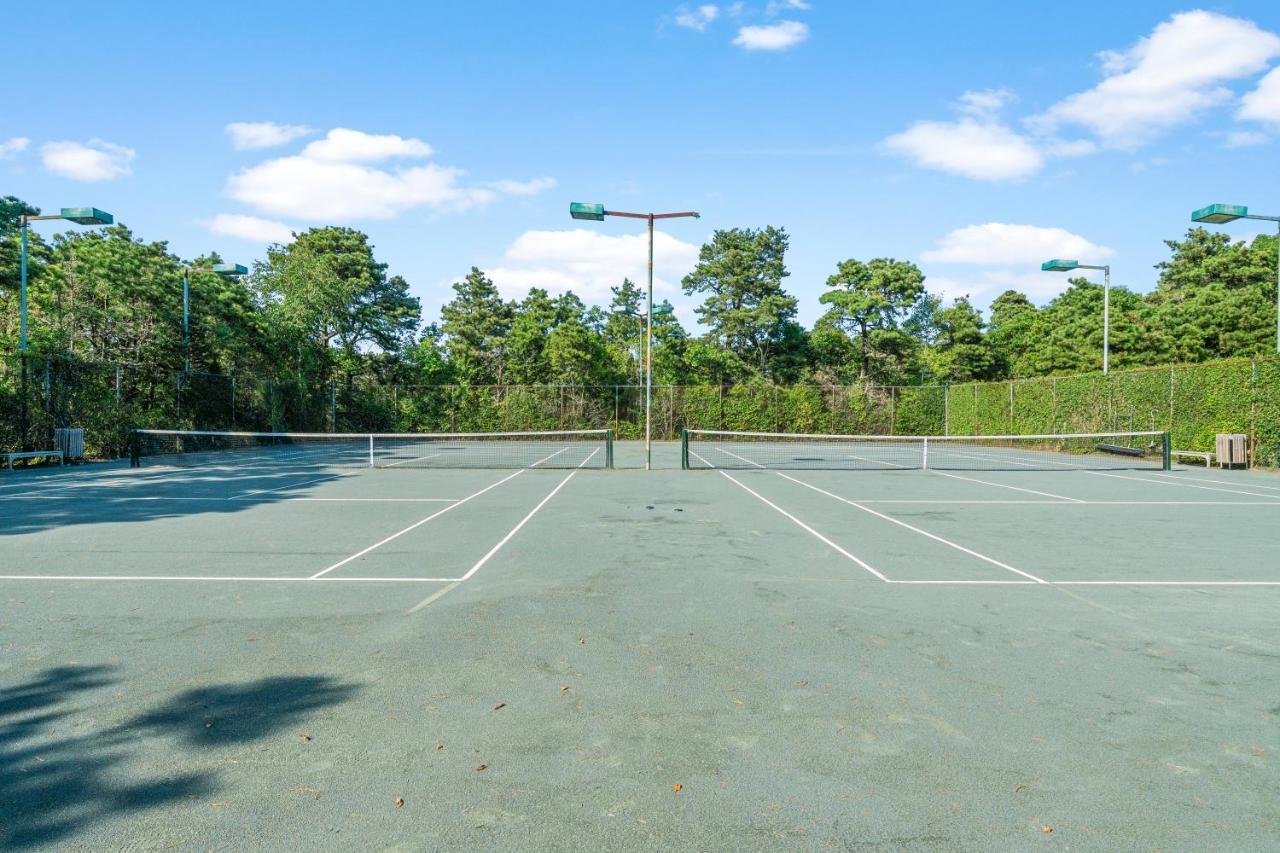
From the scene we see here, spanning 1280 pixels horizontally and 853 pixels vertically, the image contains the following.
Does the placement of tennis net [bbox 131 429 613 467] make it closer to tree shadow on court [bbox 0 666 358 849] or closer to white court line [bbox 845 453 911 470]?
white court line [bbox 845 453 911 470]

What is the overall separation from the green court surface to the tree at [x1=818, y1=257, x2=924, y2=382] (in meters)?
40.1

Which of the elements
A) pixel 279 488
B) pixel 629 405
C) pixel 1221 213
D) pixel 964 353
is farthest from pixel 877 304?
pixel 279 488

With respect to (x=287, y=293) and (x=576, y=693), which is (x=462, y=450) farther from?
(x=576, y=693)

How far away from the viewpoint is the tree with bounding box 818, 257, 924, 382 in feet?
156

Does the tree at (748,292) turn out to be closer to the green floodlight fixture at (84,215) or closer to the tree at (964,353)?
the tree at (964,353)

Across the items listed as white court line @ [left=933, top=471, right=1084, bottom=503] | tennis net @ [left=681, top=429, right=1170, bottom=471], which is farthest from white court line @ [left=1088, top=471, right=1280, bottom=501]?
white court line @ [left=933, top=471, right=1084, bottom=503]

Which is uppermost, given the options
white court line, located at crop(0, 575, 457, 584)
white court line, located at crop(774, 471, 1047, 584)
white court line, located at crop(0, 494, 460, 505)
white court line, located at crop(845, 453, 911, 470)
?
white court line, located at crop(845, 453, 911, 470)

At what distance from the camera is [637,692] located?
420cm

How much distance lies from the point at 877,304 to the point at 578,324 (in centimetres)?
1951

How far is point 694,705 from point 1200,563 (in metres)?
6.78

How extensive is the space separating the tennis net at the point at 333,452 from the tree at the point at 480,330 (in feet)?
67.0

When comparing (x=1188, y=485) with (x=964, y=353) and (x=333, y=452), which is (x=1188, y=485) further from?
(x=964, y=353)

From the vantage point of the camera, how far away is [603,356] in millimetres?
48781

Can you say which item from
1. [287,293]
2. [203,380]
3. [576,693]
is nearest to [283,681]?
[576,693]
